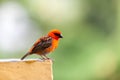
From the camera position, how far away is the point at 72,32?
6.71m

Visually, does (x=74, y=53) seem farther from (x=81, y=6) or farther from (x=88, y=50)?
(x=81, y=6)

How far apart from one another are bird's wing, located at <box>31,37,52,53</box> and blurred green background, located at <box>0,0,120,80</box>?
266 centimetres

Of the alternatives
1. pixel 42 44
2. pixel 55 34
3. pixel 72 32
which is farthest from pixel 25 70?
pixel 72 32

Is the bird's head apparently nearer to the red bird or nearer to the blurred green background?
the red bird

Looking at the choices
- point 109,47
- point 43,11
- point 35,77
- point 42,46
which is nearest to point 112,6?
point 43,11

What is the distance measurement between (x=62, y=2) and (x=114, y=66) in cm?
210

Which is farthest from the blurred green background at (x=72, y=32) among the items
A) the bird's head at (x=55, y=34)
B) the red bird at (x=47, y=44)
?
the bird's head at (x=55, y=34)

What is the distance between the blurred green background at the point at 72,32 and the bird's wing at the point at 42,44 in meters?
2.66

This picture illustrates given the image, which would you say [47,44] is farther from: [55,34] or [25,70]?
[25,70]

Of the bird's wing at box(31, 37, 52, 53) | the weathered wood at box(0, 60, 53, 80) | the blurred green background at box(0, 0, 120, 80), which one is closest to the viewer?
the weathered wood at box(0, 60, 53, 80)

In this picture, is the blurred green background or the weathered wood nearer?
the weathered wood

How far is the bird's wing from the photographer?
2.65 m

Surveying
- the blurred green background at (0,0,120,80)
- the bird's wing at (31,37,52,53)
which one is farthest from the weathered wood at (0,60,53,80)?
the blurred green background at (0,0,120,80)

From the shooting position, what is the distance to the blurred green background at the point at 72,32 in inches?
228
